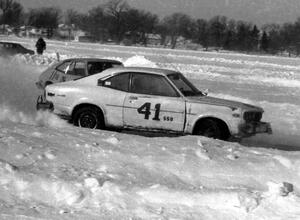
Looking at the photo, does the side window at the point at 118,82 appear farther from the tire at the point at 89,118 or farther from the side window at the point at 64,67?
the side window at the point at 64,67

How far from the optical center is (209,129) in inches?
396

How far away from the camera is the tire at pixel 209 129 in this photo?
9.99 meters

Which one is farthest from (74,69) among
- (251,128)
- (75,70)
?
(251,128)

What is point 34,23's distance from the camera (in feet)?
466

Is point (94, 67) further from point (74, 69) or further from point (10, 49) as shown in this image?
point (10, 49)

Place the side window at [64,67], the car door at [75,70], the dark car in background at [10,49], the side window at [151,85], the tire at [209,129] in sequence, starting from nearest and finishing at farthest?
the tire at [209,129] < the side window at [151,85] < the car door at [75,70] < the side window at [64,67] < the dark car in background at [10,49]

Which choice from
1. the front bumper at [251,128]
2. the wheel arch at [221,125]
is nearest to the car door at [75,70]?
the wheel arch at [221,125]

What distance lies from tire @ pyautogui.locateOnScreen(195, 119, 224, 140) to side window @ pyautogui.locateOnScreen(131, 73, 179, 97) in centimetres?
72

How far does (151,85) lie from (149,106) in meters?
0.51

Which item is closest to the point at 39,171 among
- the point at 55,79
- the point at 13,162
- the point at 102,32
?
the point at 13,162

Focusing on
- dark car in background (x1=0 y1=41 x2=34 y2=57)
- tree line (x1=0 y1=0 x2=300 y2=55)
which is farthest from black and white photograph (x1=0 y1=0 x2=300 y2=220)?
tree line (x1=0 y1=0 x2=300 y2=55)

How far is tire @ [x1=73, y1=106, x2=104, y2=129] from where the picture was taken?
10.6 metres

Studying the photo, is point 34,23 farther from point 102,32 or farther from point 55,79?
point 55,79

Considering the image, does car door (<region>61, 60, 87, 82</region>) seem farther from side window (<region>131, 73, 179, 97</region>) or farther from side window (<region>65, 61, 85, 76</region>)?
side window (<region>131, 73, 179, 97</region>)
